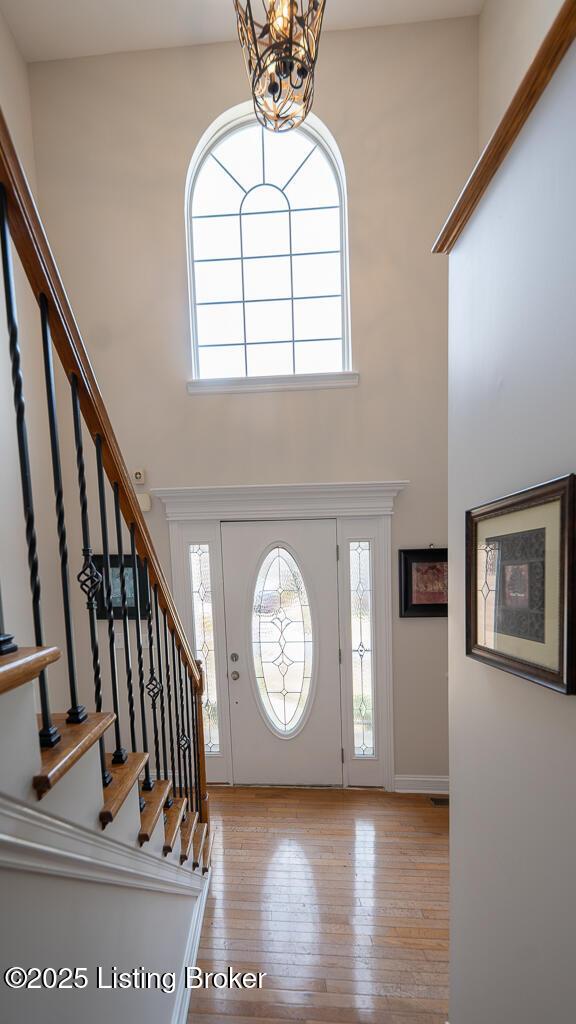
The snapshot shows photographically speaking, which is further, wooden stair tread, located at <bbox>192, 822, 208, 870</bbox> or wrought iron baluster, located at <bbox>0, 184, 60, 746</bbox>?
wooden stair tread, located at <bbox>192, 822, 208, 870</bbox>

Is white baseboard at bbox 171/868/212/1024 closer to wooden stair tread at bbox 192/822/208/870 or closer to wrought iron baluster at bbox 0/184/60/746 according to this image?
wooden stair tread at bbox 192/822/208/870

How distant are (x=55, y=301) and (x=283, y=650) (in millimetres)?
3033

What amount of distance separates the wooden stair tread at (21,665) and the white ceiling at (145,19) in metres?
4.12

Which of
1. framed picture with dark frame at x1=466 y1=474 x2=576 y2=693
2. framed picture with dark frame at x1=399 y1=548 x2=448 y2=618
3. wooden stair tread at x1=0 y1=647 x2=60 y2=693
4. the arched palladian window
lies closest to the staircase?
wooden stair tread at x1=0 y1=647 x2=60 y2=693

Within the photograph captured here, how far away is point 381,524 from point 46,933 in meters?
2.96

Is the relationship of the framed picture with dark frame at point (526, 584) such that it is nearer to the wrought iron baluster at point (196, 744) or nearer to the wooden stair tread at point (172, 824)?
the wooden stair tread at point (172, 824)

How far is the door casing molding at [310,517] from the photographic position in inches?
137

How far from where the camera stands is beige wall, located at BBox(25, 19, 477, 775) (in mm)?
3270

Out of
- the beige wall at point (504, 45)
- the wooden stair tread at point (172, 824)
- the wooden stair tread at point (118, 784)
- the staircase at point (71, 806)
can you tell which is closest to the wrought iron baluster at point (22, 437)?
the staircase at point (71, 806)

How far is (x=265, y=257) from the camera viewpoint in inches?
143

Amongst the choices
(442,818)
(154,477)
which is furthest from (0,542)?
(442,818)

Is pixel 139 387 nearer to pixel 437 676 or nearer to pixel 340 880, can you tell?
pixel 437 676

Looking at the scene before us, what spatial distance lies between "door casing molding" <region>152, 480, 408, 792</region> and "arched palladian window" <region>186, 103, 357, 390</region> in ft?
2.67

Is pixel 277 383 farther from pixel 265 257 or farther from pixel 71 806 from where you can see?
pixel 71 806
